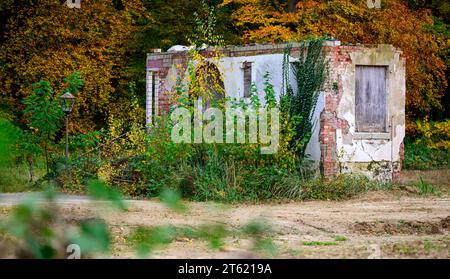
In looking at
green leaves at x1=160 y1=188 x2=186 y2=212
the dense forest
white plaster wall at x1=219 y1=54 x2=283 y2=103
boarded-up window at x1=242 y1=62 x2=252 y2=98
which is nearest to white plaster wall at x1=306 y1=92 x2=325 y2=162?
white plaster wall at x1=219 y1=54 x2=283 y2=103

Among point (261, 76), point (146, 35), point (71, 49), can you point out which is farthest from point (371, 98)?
point (71, 49)

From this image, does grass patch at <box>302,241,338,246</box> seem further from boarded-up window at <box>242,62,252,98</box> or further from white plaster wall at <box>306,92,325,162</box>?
boarded-up window at <box>242,62,252,98</box>

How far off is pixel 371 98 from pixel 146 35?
1367 cm

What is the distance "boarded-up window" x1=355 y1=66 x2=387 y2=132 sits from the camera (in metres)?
21.5

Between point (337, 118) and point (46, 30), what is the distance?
14589 mm

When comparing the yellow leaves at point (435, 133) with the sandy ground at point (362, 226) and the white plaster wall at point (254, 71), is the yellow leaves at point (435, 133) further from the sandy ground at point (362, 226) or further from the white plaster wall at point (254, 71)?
the sandy ground at point (362, 226)

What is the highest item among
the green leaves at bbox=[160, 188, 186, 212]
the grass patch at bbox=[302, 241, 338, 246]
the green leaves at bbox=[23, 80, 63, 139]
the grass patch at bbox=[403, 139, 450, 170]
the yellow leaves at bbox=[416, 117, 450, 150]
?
the green leaves at bbox=[23, 80, 63, 139]

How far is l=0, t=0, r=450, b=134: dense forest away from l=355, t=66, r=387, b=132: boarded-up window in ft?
26.2

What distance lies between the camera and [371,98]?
21812 mm

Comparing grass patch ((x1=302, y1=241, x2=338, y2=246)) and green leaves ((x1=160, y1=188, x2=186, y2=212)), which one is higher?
green leaves ((x1=160, y1=188, x2=186, y2=212))

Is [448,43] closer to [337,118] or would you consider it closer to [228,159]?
[337,118]

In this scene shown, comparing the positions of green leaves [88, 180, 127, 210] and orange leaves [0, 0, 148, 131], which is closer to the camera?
green leaves [88, 180, 127, 210]

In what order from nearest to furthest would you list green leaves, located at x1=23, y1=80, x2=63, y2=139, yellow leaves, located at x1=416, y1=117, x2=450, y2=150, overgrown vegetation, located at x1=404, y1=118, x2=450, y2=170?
green leaves, located at x1=23, y1=80, x2=63, y2=139
overgrown vegetation, located at x1=404, y1=118, x2=450, y2=170
yellow leaves, located at x1=416, y1=117, x2=450, y2=150
